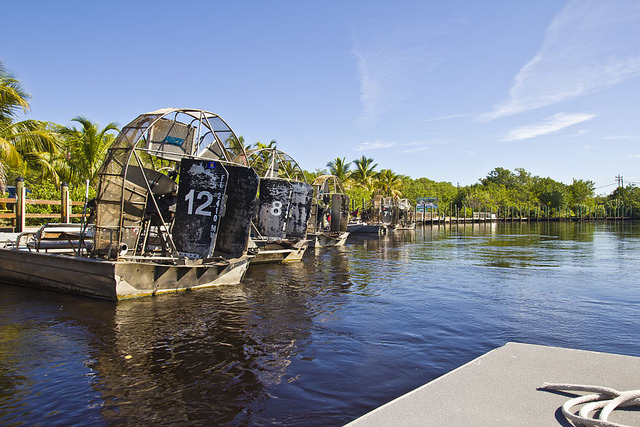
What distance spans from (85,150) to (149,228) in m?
19.1

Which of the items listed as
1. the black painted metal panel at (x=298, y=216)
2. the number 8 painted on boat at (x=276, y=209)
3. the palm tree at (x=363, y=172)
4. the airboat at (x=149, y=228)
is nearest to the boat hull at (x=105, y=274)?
the airboat at (x=149, y=228)

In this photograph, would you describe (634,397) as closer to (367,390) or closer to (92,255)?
(367,390)

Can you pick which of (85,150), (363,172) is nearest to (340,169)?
(363,172)

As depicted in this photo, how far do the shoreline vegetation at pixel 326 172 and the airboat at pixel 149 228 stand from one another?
2.58 metres

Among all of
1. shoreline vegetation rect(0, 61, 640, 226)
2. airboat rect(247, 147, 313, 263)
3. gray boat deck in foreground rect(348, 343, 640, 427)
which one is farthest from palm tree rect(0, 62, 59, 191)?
gray boat deck in foreground rect(348, 343, 640, 427)

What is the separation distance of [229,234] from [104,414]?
8163 mm

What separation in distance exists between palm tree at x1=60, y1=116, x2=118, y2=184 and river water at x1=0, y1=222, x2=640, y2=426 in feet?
56.8

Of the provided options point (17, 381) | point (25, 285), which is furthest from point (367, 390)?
point (25, 285)

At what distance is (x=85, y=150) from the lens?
27453mm

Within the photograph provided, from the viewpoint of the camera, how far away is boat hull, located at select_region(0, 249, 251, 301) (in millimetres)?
10289

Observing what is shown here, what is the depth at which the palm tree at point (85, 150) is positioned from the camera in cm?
2731

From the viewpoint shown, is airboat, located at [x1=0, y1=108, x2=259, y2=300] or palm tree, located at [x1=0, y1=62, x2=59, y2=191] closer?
airboat, located at [x1=0, y1=108, x2=259, y2=300]

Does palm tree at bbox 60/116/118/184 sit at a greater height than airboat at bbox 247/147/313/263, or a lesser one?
greater

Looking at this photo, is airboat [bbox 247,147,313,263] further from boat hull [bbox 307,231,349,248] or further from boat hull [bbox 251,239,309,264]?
boat hull [bbox 307,231,349,248]
